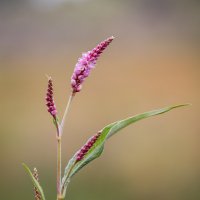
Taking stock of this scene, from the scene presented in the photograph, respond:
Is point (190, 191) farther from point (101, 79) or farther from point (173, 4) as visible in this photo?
point (173, 4)

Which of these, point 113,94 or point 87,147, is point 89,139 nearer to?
point 87,147

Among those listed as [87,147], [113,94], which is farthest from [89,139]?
[113,94]

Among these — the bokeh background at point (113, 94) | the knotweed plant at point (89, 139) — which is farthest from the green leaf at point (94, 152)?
the bokeh background at point (113, 94)

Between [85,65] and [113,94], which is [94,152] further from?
[113,94]

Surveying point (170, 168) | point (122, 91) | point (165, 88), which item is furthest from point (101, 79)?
point (170, 168)

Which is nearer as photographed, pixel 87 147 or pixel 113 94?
pixel 87 147

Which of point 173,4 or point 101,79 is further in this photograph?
point 173,4

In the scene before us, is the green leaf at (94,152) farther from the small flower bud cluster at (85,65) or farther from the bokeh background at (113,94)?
the bokeh background at (113,94)
